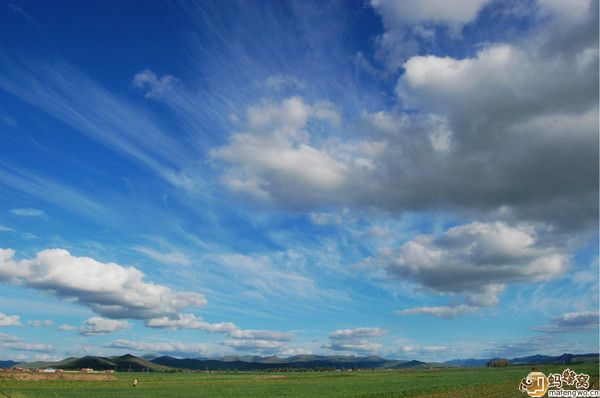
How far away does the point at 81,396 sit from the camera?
73.4m

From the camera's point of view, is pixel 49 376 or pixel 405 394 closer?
pixel 405 394

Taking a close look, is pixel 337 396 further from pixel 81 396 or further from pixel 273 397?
pixel 81 396

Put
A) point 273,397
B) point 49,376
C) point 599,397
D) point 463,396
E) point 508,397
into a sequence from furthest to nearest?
1. point 49,376
2. point 273,397
3. point 463,396
4. point 508,397
5. point 599,397

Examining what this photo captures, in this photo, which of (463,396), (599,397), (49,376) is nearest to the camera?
(599,397)

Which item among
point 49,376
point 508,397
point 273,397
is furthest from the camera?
point 49,376

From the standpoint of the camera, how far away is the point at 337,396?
71.6 meters

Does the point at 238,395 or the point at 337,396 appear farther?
the point at 238,395

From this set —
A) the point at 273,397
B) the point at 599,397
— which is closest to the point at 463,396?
the point at 599,397

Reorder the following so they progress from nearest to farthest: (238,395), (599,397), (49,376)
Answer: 1. (599,397)
2. (238,395)
3. (49,376)

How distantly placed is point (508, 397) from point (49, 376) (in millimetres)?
129987

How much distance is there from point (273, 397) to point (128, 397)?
74.1 feet

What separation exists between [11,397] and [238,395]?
108ft

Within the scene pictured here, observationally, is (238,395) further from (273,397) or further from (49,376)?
(49,376)

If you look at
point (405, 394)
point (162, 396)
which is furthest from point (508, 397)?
point (162, 396)
